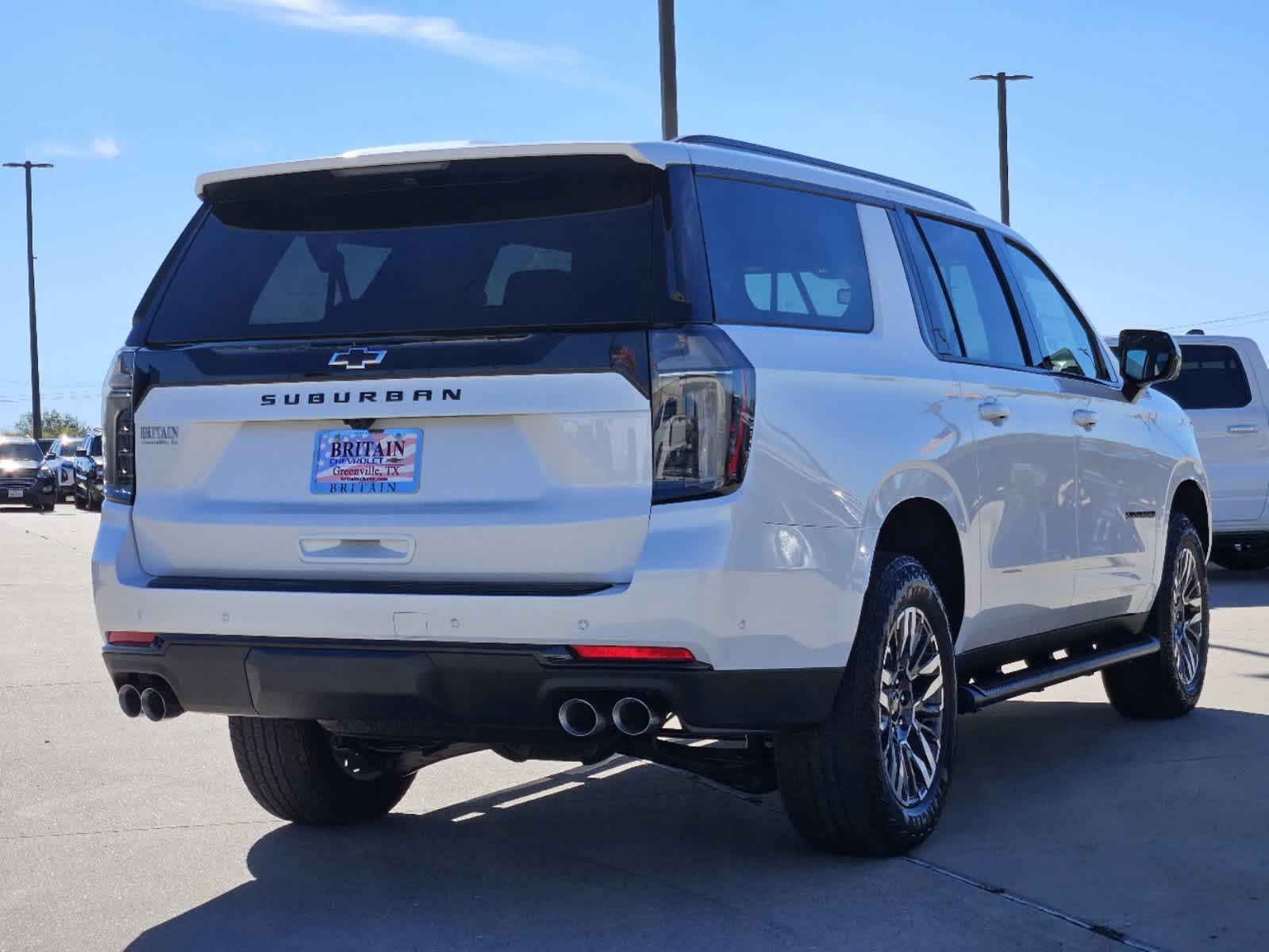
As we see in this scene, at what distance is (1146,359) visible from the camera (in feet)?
24.6

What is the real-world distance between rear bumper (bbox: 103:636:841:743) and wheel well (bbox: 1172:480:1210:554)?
12.5ft

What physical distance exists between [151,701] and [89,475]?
3850 cm

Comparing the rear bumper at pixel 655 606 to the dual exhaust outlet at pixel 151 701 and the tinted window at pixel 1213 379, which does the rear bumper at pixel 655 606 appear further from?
the tinted window at pixel 1213 379

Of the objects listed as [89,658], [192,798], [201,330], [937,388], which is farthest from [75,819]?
[89,658]

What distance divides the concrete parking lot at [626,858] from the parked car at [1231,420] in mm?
6760

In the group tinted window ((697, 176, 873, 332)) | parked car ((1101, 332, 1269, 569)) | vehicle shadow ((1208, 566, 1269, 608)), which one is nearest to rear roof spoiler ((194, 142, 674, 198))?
tinted window ((697, 176, 873, 332))

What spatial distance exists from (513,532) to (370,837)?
5.48 feet

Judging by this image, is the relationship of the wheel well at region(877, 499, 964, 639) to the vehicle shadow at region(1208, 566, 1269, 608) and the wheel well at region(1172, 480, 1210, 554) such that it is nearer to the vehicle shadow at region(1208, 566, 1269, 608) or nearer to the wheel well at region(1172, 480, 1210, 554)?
the wheel well at region(1172, 480, 1210, 554)

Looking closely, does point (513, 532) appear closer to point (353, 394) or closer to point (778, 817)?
point (353, 394)

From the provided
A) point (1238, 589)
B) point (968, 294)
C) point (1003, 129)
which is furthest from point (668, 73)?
point (1003, 129)

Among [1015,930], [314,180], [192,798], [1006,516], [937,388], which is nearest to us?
[1015,930]

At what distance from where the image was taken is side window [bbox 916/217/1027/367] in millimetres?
5910

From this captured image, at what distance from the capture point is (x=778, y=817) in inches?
231

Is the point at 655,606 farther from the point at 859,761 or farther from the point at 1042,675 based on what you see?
the point at 1042,675
